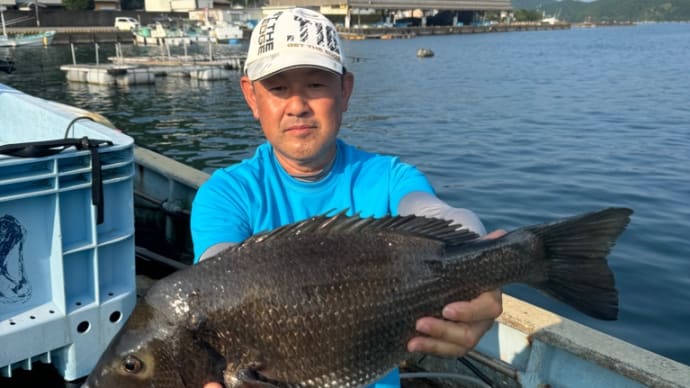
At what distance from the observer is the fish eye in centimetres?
197

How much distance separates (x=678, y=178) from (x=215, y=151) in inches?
482

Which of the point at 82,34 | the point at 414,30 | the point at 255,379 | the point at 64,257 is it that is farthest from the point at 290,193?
the point at 414,30

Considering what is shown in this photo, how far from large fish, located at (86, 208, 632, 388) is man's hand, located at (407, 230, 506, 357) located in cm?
5

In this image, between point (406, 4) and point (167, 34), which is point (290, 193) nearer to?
point (167, 34)

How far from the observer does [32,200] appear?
139 inches

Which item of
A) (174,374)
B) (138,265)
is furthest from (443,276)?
(138,265)

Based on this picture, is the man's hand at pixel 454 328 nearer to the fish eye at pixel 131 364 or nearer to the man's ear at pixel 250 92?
the fish eye at pixel 131 364

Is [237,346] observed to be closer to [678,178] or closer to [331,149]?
[331,149]

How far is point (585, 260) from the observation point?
2219 millimetres

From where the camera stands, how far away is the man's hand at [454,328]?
83.4 inches

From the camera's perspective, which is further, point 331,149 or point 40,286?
point 40,286

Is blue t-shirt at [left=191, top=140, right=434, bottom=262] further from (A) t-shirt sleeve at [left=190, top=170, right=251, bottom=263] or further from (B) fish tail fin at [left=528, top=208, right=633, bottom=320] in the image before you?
(B) fish tail fin at [left=528, top=208, right=633, bottom=320]

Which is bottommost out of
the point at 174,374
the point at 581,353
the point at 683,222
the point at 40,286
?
the point at 683,222

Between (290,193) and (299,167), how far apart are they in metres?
0.14
